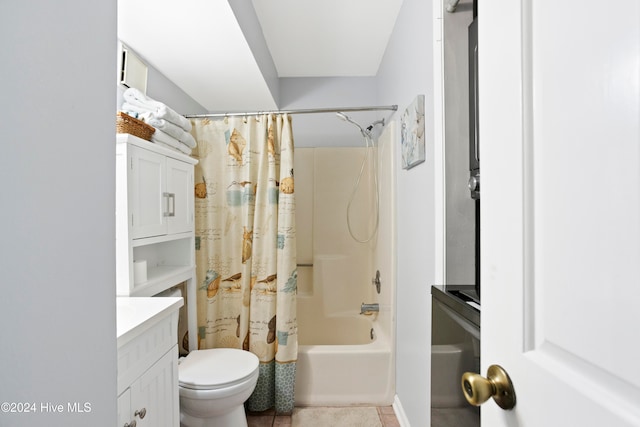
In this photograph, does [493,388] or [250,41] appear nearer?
[493,388]

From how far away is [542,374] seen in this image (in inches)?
→ 17.1

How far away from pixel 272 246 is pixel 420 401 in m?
1.18

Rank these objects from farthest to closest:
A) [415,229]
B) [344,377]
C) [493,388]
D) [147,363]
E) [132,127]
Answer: [344,377] < [415,229] < [132,127] < [147,363] < [493,388]

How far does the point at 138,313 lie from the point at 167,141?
964 mm

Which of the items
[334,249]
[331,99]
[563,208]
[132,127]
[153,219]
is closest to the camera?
[563,208]

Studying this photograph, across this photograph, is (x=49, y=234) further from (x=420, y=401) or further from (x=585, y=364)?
(x=420, y=401)

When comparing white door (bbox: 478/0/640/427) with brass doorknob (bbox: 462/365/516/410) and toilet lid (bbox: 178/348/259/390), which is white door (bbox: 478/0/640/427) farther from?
toilet lid (bbox: 178/348/259/390)

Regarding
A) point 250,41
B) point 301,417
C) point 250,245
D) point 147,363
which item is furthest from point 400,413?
point 250,41

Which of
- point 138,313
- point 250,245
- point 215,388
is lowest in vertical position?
point 215,388

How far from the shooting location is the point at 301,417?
6.67ft

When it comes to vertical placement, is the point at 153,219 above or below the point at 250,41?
below

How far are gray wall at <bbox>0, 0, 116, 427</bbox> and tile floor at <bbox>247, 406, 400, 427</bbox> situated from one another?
1724 millimetres

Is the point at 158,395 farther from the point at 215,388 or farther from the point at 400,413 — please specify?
the point at 400,413

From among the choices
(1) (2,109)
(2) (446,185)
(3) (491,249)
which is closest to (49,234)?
(1) (2,109)
